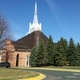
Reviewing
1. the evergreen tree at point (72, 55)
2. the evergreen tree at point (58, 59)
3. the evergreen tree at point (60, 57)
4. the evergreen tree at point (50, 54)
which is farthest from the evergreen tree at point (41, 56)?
the evergreen tree at point (72, 55)

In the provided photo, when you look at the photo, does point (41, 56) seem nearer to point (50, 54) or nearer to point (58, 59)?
point (50, 54)

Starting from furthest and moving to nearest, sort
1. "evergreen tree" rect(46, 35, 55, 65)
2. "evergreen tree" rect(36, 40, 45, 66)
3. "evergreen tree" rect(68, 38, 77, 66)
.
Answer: "evergreen tree" rect(68, 38, 77, 66) < "evergreen tree" rect(36, 40, 45, 66) < "evergreen tree" rect(46, 35, 55, 65)

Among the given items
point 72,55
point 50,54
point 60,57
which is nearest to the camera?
point 60,57

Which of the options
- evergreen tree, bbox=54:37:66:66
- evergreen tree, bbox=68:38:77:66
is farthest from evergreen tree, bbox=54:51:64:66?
evergreen tree, bbox=68:38:77:66

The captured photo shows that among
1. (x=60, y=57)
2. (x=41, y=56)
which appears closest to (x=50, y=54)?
(x=41, y=56)

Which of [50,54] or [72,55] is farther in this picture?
[72,55]

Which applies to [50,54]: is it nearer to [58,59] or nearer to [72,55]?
[58,59]

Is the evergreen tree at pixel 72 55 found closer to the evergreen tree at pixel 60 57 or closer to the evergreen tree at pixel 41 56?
the evergreen tree at pixel 60 57

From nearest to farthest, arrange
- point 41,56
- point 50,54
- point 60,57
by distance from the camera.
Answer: point 60,57
point 41,56
point 50,54

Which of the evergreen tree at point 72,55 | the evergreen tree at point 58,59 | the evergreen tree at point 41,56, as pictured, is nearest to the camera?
the evergreen tree at point 58,59

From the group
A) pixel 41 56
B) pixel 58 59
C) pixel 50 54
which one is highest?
pixel 50 54

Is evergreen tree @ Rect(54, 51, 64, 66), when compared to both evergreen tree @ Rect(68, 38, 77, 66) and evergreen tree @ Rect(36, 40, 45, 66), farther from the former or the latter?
evergreen tree @ Rect(68, 38, 77, 66)

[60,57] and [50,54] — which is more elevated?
[50,54]

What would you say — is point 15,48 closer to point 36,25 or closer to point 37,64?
point 37,64
